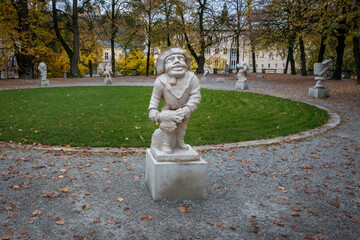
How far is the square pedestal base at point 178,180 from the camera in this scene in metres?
4.66

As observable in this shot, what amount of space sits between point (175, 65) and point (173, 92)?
0.40m

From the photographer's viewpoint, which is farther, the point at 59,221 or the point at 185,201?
the point at 185,201

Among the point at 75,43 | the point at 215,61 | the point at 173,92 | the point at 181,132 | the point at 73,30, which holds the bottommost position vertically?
the point at 181,132

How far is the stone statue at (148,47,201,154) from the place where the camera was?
14.8 ft

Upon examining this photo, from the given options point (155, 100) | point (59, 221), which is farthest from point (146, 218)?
point (155, 100)

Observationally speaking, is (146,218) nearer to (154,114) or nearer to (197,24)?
(154,114)

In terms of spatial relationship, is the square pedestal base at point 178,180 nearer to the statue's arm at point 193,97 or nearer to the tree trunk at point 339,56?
the statue's arm at point 193,97

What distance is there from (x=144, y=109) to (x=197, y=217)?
29.8 feet

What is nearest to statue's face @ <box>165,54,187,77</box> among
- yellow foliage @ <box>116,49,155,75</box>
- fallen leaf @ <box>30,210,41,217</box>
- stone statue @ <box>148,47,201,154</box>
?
stone statue @ <box>148,47,201,154</box>

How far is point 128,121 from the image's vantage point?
34.7ft

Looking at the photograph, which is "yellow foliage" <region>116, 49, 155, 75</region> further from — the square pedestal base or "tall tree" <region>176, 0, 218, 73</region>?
the square pedestal base

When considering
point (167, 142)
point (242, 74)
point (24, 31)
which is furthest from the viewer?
point (24, 31)

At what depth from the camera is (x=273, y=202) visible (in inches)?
189

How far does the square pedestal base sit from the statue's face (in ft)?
4.47
